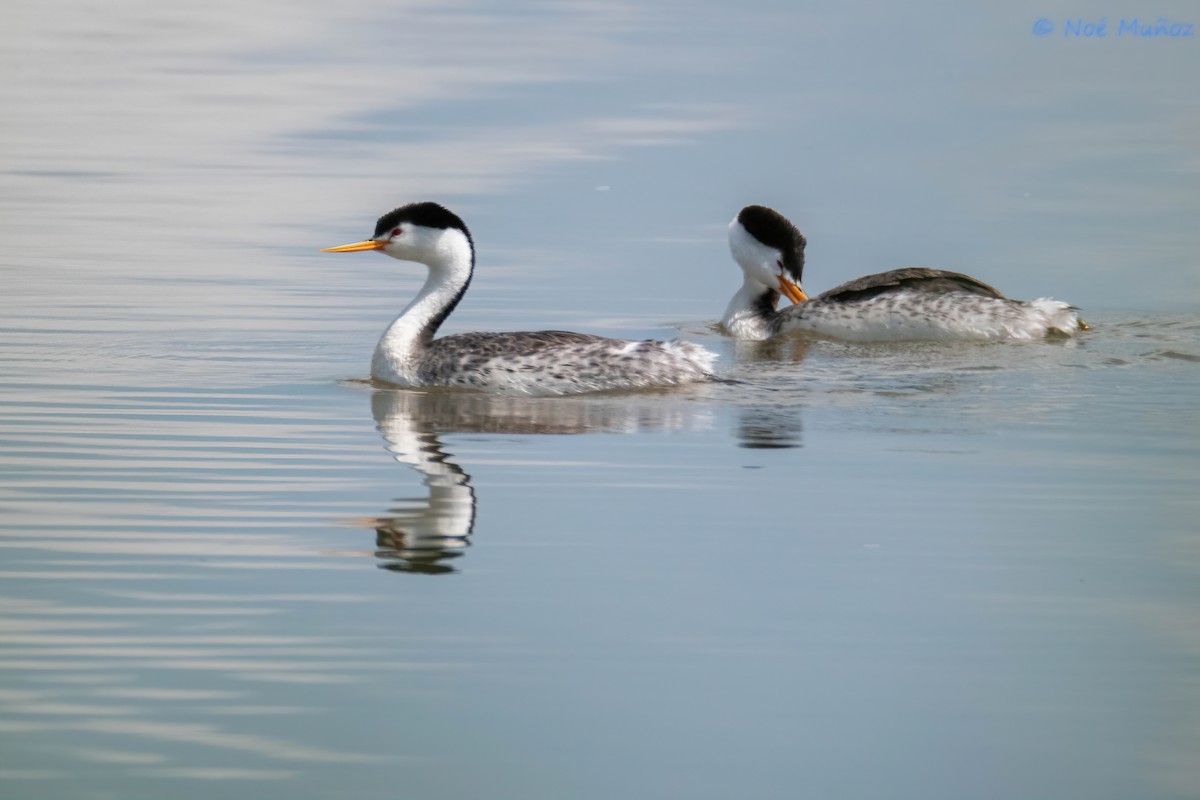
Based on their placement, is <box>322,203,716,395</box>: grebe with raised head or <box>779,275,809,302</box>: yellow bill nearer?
<box>322,203,716,395</box>: grebe with raised head

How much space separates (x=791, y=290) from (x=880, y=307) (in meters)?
1.01

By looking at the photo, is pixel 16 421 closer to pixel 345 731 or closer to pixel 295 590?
pixel 295 590

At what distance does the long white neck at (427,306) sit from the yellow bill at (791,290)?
385cm

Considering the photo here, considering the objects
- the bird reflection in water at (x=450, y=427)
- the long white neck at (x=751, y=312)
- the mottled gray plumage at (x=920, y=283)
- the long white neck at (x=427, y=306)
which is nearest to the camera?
the bird reflection in water at (x=450, y=427)

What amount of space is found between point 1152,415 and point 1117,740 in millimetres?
5999

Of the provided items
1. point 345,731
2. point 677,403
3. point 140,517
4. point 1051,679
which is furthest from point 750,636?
point 677,403

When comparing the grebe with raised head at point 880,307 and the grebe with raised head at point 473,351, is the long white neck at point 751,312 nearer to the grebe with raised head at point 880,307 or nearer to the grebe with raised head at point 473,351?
the grebe with raised head at point 880,307

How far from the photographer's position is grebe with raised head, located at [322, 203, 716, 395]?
12.9 metres

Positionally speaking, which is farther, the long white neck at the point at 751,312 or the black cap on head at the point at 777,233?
the black cap on head at the point at 777,233

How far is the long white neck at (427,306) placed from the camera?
44.2 ft

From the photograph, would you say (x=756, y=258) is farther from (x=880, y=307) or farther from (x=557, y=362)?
(x=557, y=362)

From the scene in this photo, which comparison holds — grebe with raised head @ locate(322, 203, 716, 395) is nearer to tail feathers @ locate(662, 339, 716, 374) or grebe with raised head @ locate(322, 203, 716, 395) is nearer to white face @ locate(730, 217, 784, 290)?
tail feathers @ locate(662, 339, 716, 374)

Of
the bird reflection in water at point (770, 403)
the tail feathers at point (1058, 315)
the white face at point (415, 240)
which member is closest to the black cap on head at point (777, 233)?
the bird reflection in water at point (770, 403)

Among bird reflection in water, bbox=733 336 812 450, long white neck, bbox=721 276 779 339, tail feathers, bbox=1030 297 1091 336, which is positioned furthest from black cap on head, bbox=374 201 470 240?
tail feathers, bbox=1030 297 1091 336
